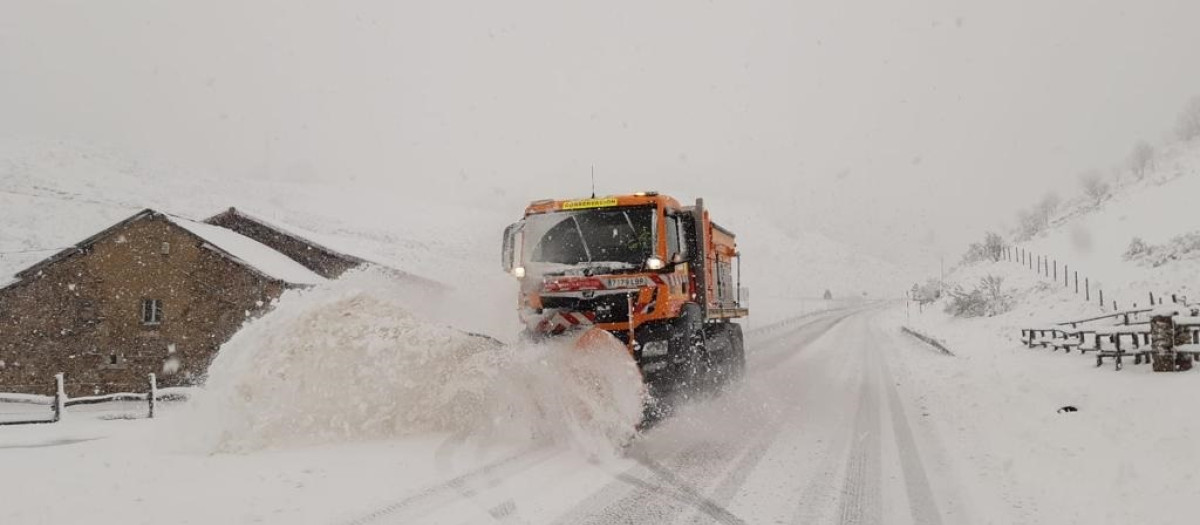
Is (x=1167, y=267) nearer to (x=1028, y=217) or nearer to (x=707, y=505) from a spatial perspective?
(x=707, y=505)

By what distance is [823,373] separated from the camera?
51.3 ft

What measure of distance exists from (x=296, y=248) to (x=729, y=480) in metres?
30.3

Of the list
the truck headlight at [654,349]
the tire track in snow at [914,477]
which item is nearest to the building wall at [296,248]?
the truck headlight at [654,349]

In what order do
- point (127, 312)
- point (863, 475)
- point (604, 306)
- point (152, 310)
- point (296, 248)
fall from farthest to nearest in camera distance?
point (296, 248) → point (152, 310) → point (127, 312) → point (604, 306) → point (863, 475)

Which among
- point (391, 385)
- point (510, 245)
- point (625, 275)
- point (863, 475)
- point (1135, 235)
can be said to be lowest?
point (863, 475)

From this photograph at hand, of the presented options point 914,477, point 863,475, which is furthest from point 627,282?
point 914,477

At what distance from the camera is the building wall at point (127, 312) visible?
90.8 feet

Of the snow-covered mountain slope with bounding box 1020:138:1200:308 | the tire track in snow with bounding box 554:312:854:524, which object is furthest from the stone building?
the snow-covered mountain slope with bounding box 1020:138:1200:308

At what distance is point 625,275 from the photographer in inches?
337

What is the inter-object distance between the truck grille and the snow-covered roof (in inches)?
868

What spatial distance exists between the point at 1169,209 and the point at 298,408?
46.2 metres

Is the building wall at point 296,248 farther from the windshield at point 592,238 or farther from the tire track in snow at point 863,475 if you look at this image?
the tire track in snow at point 863,475

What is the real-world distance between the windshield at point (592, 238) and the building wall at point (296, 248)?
23.5 metres

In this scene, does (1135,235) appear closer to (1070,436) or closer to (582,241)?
(1070,436)
